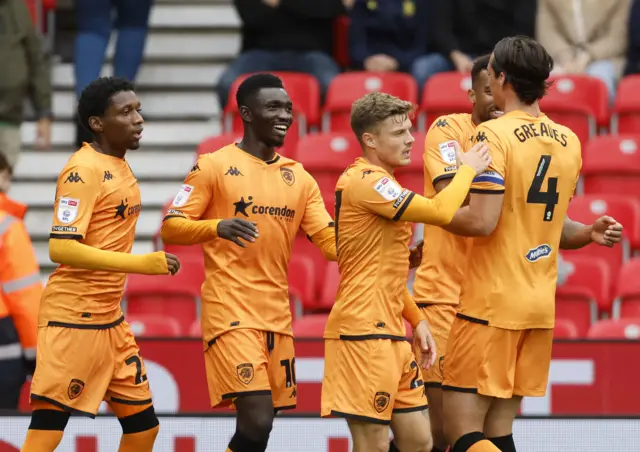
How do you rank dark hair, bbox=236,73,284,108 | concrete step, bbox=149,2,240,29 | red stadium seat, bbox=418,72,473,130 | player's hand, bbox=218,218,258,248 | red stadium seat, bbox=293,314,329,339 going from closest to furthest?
player's hand, bbox=218,218,258,248, dark hair, bbox=236,73,284,108, red stadium seat, bbox=293,314,329,339, red stadium seat, bbox=418,72,473,130, concrete step, bbox=149,2,240,29

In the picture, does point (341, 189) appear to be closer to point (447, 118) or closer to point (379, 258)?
point (379, 258)

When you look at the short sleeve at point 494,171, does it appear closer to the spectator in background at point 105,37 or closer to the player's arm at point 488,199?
the player's arm at point 488,199

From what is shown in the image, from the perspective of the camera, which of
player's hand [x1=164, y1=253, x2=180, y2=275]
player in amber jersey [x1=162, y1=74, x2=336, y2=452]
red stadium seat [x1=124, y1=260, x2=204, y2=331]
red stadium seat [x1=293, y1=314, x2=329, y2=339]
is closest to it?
player's hand [x1=164, y1=253, x2=180, y2=275]

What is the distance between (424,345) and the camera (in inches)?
239

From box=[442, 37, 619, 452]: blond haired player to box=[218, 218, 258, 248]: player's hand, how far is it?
85 centimetres

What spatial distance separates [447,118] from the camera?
6.50 metres

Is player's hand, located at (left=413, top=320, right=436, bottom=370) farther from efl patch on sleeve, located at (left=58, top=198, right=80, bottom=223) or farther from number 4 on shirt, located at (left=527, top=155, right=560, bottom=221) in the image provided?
efl patch on sleeve, located at (left=58, top=198, right=80, bottom=223)

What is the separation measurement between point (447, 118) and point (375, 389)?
1406 mm

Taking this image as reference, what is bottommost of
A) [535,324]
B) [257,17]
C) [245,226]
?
[535,324]

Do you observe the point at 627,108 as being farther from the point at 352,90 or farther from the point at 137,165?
the point at 137,165

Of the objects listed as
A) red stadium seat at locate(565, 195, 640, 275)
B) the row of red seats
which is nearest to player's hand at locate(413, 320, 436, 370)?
red stadium seat at locate(565, 195, 640, 275)

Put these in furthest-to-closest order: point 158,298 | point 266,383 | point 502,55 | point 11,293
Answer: point 158,298 → point 11,293 → point 266,383 → point 502,55

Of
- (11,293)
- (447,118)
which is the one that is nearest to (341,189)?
(447,118)

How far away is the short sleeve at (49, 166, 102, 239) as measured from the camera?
614cm
